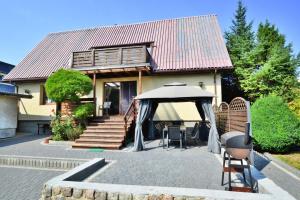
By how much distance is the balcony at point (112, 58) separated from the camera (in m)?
11.7

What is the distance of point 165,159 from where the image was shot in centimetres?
675

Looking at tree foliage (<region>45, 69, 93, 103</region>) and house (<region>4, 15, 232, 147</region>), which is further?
house (<region>4, 15, 232, 147</region>)

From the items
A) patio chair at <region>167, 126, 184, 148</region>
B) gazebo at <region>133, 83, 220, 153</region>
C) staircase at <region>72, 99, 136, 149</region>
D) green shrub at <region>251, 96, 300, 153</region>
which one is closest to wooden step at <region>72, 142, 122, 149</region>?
staircase at <region>72, 99, 136, 149</region>

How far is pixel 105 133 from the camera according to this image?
9586 millimetres

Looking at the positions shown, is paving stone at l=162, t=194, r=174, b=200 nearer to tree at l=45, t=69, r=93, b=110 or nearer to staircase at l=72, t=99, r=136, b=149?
staircase at l=72, t=99, r=136, b=149

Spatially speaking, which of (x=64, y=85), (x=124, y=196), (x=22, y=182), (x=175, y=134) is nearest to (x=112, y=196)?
(x=124, y=196)

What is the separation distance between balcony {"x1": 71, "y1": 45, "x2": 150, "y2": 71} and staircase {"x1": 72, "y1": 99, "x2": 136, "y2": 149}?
3.00 meters

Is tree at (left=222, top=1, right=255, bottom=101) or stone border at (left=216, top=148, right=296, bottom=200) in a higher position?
tree at (left=222, top=1, right=255, bottom=101)

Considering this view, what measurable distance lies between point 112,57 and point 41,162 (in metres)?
7.22

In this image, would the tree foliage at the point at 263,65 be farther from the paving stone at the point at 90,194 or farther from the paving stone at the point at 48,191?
the paving stone at the point at 48,191

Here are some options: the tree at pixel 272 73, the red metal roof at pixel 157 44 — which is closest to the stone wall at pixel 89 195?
the red metal roof at pixel 157 44

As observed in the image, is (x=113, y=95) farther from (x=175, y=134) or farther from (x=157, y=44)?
(x=175, y=134)

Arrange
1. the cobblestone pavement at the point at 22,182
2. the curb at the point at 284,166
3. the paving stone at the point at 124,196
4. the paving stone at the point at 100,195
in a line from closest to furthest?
the paving stone at the point at 124,196 → the paving stone at the point at 100,195 → the cobblestone pavement at the point at 22,182 → the curb at the point at 284,166

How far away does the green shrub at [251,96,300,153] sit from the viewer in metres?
7.98
